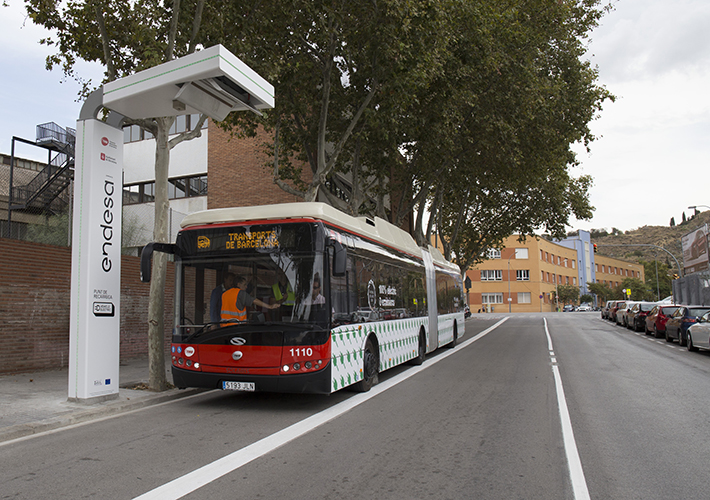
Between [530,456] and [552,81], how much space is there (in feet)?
59.4

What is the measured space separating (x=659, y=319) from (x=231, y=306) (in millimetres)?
22249

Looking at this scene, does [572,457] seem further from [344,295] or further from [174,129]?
[174,129]

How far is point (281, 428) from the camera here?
6.77 meters

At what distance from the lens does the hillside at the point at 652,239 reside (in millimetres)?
132375

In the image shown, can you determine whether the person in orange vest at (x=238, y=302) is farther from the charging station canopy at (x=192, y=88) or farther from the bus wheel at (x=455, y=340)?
the bus wheel at (x=455, y=340)

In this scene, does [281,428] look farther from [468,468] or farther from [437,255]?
[437,255]

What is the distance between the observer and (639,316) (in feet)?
95.2

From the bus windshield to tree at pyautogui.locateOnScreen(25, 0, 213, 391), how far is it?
75.1 inches

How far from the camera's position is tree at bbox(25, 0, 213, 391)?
9.70m

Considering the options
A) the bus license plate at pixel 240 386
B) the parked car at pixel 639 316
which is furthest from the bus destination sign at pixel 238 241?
the parked car at pixel 639 316

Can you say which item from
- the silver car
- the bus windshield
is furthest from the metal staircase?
the silver car

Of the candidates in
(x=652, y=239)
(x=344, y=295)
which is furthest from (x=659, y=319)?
(x=652, y=239)

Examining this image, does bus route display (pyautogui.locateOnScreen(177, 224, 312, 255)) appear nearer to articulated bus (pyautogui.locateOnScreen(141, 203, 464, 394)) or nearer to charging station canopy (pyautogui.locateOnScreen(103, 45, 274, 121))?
articulated bus (pyautogui.locateOnScreen(141, 203, 464, 394))

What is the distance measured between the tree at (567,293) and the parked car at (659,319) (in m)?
66.1
